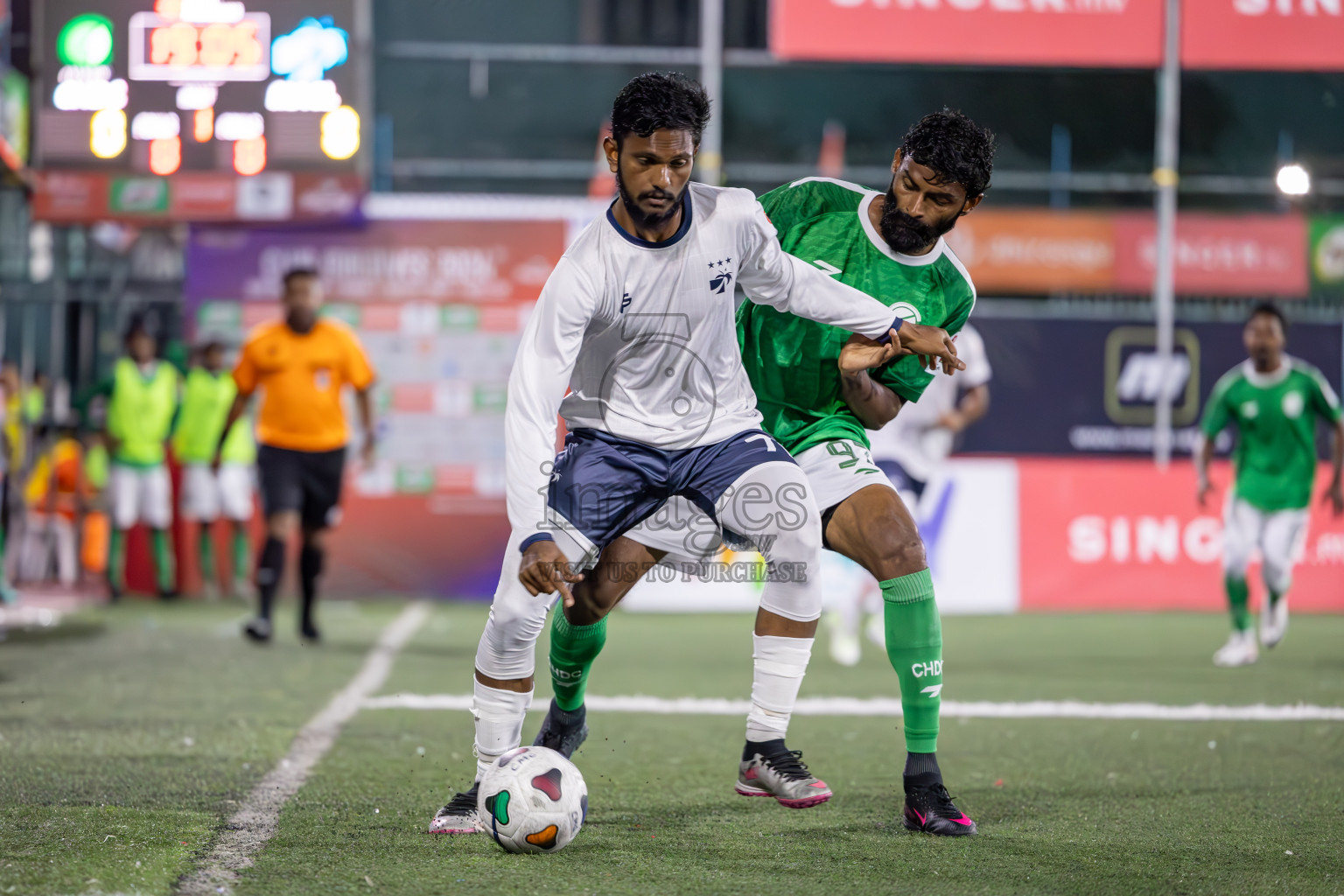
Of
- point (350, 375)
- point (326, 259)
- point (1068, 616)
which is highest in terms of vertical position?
point (326, 259)

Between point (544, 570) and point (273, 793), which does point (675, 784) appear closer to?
point (273, 793)

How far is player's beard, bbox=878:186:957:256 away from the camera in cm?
398

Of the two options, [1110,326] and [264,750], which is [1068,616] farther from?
[264,750]

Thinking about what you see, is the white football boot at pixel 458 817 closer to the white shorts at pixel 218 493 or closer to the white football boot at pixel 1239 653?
the white football boot at pixel 1239 653

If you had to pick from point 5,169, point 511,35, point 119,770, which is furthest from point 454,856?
point 511,35

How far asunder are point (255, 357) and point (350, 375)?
0.54 meters

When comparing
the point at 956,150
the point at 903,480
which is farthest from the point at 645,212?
the point at 903,480

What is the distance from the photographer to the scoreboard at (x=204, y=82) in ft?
31.5

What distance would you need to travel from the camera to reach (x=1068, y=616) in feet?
34.1

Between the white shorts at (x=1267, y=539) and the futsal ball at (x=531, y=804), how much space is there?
5.63 m

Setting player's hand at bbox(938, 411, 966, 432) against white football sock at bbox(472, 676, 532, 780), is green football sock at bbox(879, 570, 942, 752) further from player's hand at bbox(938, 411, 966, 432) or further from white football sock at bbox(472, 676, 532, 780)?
player's hand at bbox(938, 411, 966, 432)

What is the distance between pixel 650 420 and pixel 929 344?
0.76m

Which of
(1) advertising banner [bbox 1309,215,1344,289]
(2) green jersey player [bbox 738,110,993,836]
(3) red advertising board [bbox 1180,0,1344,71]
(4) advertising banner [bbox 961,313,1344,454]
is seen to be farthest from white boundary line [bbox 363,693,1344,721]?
(1) advertising banner [bbox 1309,215,1344,289]

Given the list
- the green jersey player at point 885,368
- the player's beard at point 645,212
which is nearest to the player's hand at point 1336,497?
the green jersey player at point 885,368
